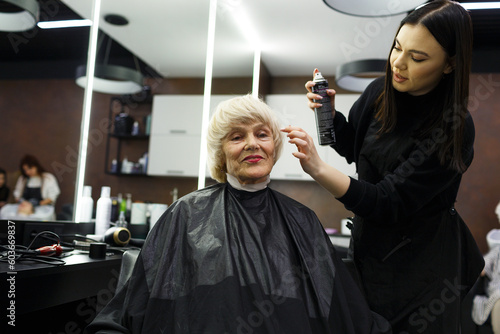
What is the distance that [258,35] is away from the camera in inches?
189

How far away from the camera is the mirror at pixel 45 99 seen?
1916 mm

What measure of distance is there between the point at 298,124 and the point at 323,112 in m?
4.34

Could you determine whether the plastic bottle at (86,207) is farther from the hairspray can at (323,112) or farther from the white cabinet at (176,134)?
the hairspray can at (323,112)

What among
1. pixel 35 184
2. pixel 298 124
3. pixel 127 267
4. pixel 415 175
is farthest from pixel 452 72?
pixel 298 124

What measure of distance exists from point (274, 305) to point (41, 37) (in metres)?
1.73

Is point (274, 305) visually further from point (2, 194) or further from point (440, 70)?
point (2, 194)

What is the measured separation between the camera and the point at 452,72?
1.35 m

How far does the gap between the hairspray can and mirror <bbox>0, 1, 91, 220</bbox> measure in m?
1.25

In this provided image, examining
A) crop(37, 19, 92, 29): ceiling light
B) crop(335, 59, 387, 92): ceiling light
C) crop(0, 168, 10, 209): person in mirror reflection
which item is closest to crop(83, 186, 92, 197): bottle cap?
crop(0, 168, 10, 209): person in mirror reflection

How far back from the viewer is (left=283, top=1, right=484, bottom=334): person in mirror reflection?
4.28 ft

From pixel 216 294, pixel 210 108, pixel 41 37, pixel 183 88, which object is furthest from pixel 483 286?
pixel 41 37

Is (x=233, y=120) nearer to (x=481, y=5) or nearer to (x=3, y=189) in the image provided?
(x=3, y=189)

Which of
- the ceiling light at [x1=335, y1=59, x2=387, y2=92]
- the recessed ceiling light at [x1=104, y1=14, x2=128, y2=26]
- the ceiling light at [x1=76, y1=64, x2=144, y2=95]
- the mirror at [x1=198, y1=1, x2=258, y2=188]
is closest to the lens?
the ceiling light at [x1=76, y1=64, x2=144, y2=95]

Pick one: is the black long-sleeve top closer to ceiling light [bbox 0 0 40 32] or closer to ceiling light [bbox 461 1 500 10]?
ceiling light [bbox 0 0 40 32]
